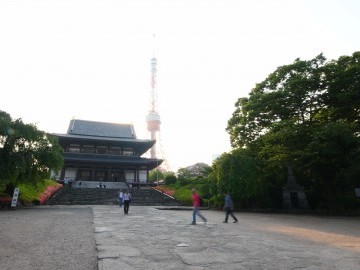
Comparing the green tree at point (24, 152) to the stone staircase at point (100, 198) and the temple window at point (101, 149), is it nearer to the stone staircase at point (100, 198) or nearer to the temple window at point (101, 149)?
the stone staircase at point (100, 198)

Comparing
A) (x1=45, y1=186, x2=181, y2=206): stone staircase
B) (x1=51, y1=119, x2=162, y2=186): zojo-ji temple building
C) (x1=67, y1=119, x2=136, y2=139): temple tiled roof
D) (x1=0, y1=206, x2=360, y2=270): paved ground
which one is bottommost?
(x1=0, y1=206, x2=360, y2=270): paved ground

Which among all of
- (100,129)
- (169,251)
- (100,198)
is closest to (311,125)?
(169,251)

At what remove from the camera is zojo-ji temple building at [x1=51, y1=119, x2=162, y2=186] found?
42.1 metres

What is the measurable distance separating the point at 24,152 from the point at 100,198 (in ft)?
38.2

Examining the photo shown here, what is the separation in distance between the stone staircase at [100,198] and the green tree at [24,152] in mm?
6164

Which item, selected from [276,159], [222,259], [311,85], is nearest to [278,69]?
[311,85]

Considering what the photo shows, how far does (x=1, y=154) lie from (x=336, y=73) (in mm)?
22258

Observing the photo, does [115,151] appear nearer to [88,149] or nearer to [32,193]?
[88,149]

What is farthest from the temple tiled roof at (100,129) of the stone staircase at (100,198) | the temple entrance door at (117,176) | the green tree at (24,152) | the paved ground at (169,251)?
the paved ground at (169,251)

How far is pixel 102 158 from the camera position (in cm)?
4300

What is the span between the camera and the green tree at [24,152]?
18.0 metres

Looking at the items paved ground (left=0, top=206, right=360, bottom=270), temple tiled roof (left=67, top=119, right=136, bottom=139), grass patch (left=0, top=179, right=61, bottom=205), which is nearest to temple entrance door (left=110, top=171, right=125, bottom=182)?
temple tiled roof (left=67, top=119, right=136, bottom=139)

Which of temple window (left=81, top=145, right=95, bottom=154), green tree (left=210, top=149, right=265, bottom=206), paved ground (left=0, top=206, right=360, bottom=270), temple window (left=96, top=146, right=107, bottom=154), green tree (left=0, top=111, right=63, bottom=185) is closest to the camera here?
paved ground (left=0, top=206, right=360, bottom=270)

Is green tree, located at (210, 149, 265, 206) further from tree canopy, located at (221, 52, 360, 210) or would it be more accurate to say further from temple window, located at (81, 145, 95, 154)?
temple window, located at (81, 145, 95, 154)
